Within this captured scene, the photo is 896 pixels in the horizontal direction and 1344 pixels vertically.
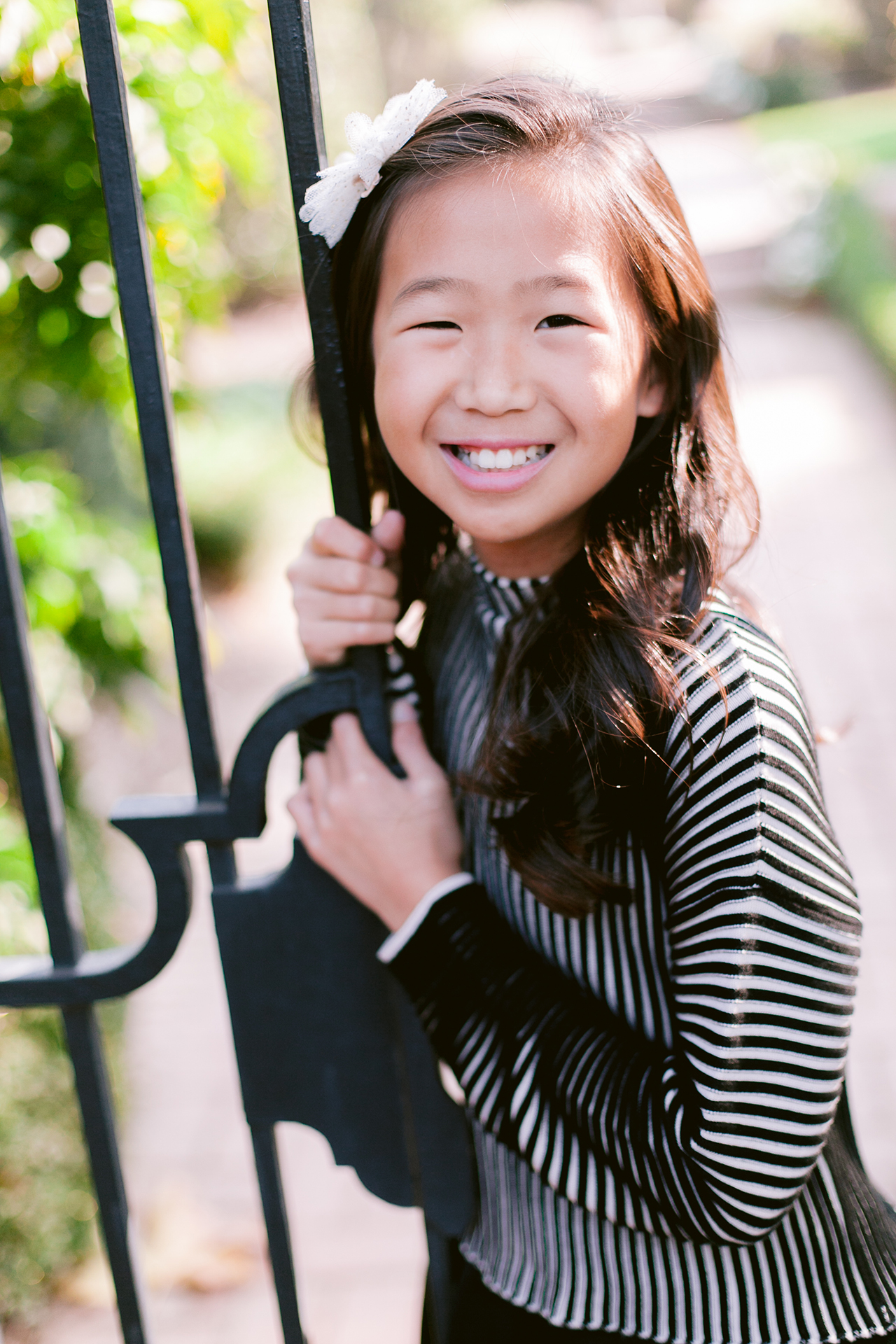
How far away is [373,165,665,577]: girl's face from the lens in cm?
102

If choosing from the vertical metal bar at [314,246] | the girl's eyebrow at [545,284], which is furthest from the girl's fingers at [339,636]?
the girl's eyebrow at [545,284]

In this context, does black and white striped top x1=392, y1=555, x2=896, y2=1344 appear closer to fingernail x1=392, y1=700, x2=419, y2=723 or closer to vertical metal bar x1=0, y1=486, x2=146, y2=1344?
fingernail x1=392, y1=700, x2=419, y2=723

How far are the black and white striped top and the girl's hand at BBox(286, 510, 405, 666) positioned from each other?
0.18 m

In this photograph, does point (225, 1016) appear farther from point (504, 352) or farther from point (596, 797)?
point (504, 352)

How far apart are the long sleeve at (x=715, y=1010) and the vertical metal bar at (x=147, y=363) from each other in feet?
1.04

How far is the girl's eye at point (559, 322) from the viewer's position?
104cm

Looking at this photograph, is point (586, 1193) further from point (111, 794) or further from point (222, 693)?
point (222, 693)

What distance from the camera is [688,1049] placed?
1004 mm

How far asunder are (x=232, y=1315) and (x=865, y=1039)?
5.84 feet

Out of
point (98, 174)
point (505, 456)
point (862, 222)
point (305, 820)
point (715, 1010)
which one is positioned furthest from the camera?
point (862, 222)

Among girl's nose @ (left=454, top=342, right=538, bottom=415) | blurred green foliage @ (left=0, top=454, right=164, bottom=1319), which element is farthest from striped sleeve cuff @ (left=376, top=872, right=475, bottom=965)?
blurred green foliage @ (left=0, top=454, right=164, bottom=1319)

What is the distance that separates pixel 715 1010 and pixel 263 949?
0.46 metres

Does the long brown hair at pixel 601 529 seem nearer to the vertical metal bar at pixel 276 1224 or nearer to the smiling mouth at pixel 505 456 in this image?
the smiling mouth at pixel 505 456

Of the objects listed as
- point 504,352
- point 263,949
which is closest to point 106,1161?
point 263,949
